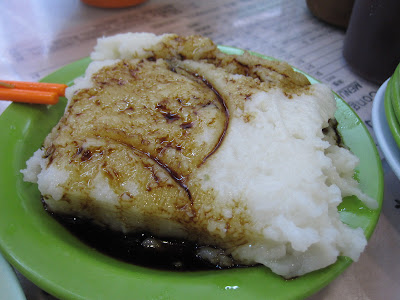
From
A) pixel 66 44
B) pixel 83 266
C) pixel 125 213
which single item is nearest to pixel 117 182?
pixel 125 213

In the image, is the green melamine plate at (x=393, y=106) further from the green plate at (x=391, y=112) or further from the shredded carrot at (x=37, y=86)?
the shredded carrot at (x=37, y=86)

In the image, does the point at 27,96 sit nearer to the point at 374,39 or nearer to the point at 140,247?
the point at 140,247

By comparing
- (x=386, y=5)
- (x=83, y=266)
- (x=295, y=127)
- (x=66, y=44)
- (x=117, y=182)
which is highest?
(x=386, y=5)

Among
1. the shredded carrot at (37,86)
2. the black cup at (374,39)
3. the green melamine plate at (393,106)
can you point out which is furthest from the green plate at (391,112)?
the shredded carrot at (37,86)

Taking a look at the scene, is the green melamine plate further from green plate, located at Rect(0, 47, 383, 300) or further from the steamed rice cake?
the steamed rice cake

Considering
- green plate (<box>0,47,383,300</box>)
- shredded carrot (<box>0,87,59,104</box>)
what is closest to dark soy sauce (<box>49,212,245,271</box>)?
green plate (<box>0,47,383,300</box>)

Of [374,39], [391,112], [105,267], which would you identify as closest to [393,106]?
[391,112]

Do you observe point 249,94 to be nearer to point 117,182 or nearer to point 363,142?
point 363,142
